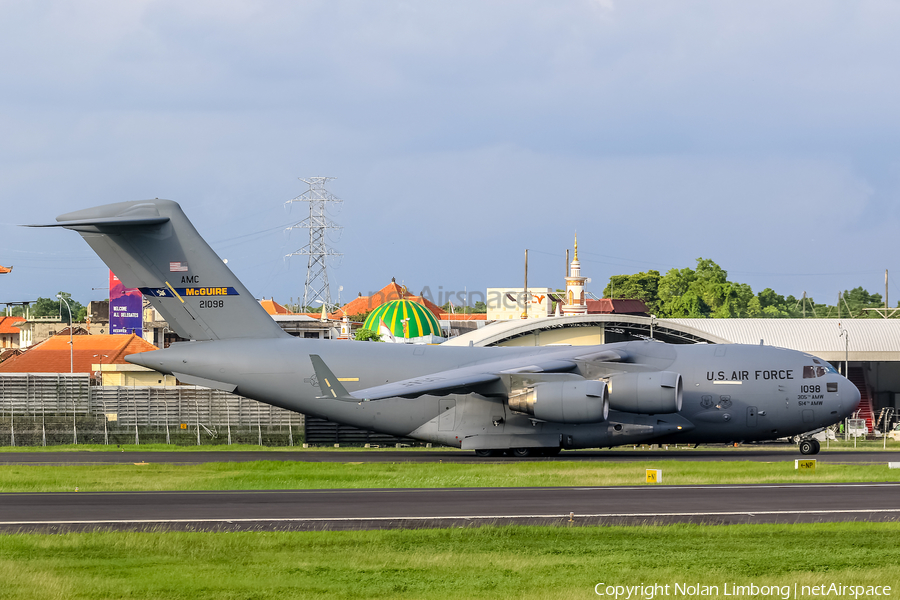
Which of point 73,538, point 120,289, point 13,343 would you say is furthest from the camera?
point 13,343

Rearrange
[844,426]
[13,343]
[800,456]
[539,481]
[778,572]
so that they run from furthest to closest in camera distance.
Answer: [13,343] → [844,426] → [800,456] → [539,481] → [778,572]

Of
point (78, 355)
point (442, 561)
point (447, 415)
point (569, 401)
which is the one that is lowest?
point (78, 355)

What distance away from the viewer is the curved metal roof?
180ft

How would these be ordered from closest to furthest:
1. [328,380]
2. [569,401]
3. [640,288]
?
[328,380] < [569,401] < [640,288]

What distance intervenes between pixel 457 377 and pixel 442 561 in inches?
657

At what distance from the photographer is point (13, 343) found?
183m

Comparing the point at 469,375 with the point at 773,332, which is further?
the point at 773,332

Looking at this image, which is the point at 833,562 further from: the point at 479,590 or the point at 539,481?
the point at 539,481

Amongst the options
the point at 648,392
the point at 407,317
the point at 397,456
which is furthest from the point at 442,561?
the point at 407,317

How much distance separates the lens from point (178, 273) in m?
32.3

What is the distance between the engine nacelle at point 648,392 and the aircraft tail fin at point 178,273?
11.7m

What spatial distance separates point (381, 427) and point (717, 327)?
32.3 meters

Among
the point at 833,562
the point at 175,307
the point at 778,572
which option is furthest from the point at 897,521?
the point at 175,307

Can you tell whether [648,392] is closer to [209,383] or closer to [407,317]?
[209,383]
